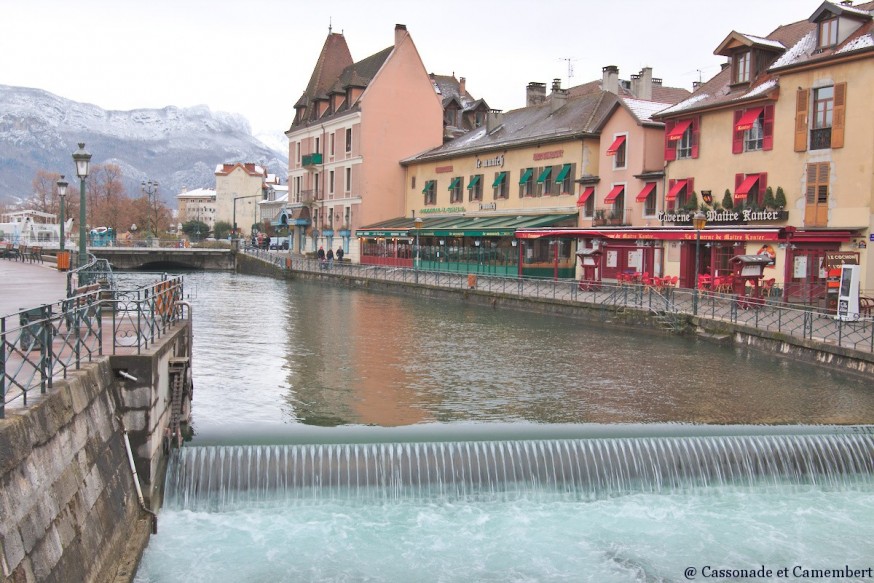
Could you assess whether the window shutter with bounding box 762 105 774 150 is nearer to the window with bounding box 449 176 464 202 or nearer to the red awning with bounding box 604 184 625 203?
the red awning with bounding box 604 184 625 203

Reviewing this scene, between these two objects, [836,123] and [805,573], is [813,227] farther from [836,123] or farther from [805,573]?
[805,573]

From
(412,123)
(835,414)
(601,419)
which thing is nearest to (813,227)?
(835,414)

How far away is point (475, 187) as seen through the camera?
5559 centimetres

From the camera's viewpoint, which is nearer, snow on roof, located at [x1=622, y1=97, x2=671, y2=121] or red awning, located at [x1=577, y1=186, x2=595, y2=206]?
snow on roof, located at [x1=622, y1=97, x2=671, y2=121]

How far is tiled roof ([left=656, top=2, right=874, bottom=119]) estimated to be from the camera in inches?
1197

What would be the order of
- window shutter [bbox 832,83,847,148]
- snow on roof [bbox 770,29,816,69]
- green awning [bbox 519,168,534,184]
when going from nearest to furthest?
window shutter [bbox 832,83,847,148] < snow on roof [bbox 770,29,816,69] < green awning [bbox 519,168,534,184]

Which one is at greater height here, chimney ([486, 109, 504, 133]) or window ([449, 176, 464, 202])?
chimney ([486, 109, 504, 133])

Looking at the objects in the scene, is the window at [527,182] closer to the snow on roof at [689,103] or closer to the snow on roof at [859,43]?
the snow on roof at [689,103]

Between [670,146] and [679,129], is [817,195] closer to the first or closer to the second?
[679,129]

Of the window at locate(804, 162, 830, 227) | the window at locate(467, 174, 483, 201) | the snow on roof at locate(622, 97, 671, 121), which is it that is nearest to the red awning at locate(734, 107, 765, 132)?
the window at locate(804, 162, 830, 227)

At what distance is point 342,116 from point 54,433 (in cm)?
6040

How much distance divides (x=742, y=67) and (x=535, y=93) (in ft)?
81.7

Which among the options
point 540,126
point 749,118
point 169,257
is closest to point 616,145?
point 540,126

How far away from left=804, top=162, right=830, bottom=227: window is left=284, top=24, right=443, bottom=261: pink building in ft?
127
